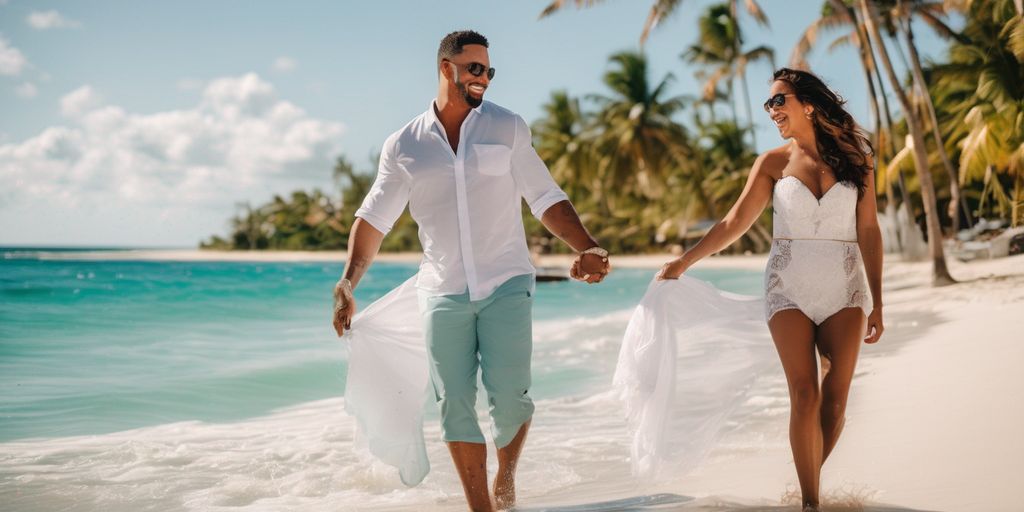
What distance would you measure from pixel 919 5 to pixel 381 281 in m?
28.1

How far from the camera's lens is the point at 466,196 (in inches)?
137

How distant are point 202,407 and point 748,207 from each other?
7.79 metres

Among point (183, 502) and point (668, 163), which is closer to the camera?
point (183, 502)

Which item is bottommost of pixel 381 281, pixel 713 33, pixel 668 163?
pixel 381 281

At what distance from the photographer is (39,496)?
539 cm

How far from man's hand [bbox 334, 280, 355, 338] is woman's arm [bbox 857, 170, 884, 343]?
79.9 inches

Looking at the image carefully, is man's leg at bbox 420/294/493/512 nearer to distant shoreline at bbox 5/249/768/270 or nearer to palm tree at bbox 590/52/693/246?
distant shoreline at bbox 5/249/768/270

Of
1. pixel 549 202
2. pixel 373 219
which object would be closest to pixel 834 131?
pixel 549 202

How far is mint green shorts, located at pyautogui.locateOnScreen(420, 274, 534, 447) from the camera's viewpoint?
138 inches

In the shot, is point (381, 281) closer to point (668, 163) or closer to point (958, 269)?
point (668, 163)

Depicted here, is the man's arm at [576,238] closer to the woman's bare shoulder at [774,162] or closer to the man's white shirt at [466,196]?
the man's white shirt at [466,196]

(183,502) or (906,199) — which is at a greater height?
(906,199)

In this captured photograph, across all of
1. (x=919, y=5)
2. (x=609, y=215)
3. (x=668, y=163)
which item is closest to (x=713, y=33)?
(x=668, y=163)

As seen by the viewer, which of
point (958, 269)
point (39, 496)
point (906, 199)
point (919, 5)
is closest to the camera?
point (39, 496)
